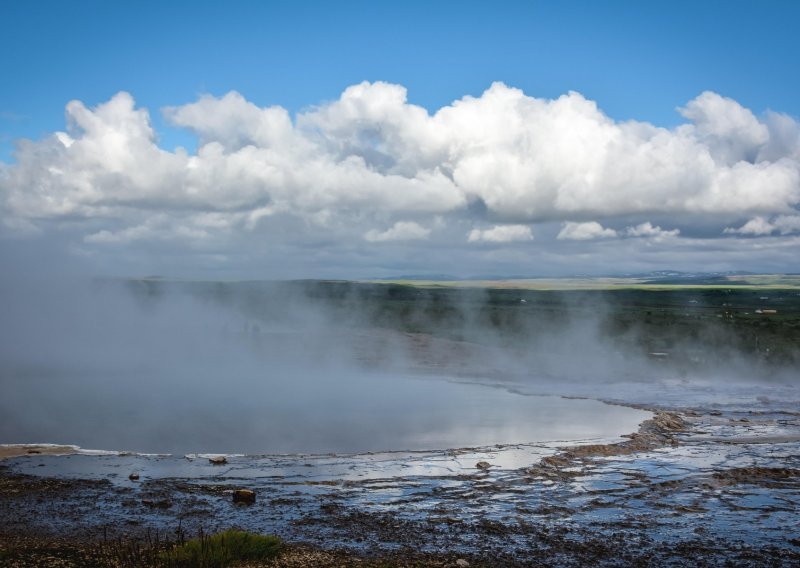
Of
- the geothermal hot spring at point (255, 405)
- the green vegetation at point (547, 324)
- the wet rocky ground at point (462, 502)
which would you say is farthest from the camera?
the green vegetation at point (547, 324)

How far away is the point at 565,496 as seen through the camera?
8.84 meters

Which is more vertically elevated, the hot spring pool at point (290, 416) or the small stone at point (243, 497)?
the small stone at point (243, 497)

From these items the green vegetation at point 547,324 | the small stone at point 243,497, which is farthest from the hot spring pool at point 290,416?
the green vegetation at point 547,324

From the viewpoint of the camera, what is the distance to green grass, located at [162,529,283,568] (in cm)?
621

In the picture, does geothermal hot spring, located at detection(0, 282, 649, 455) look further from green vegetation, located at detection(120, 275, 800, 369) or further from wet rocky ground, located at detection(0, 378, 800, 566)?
green vegetation, located at detection(120, 275, 800, 369)

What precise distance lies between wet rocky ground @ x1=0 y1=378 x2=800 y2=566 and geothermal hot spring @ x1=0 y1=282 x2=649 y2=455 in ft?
4.05

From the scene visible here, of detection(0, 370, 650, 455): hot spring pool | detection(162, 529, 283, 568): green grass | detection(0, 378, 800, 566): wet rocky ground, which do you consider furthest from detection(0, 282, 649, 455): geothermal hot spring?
detection(162, 529, 283, 568): green grass

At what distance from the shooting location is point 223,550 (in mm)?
6355

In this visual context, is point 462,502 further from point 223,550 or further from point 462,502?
point 223,550

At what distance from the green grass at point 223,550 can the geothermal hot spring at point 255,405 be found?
179 inches

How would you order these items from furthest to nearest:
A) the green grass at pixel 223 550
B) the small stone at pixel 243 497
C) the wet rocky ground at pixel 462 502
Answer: the small stone at pixel 243 497
the wet rocky ground at pixel 462 502
the green grass at pixel 223 550

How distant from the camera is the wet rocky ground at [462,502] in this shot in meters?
6.98

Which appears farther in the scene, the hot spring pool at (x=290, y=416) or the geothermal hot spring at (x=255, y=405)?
the geothermal hot spring at (x=255, y=405)

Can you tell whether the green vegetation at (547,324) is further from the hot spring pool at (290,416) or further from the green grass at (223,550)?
the green grass at (223,550)
